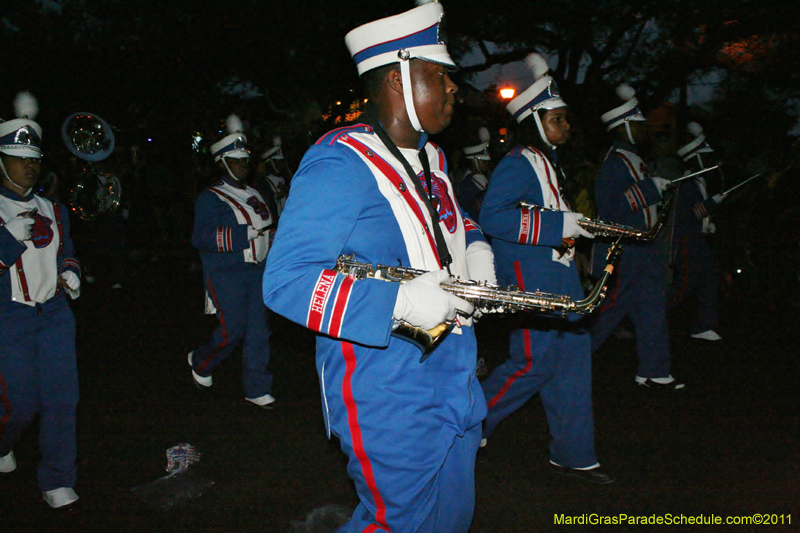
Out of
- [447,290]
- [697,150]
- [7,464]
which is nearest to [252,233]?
[7,464]

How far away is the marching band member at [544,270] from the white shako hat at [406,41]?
1.73m

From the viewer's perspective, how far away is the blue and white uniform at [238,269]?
581 centimetres

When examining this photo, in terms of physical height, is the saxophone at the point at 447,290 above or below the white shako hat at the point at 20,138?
below

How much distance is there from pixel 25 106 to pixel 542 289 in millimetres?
3659

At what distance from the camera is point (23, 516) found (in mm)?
4160

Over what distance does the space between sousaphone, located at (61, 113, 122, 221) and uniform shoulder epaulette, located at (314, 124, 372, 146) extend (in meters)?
4.67

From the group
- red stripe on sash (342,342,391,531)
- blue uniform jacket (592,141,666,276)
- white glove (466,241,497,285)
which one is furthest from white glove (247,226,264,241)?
red stripe on sash (342,342,391,531)

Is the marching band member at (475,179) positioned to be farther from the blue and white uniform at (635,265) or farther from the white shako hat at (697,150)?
the blue and white uniform at (635,265)

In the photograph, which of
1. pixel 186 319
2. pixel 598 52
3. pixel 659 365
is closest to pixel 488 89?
pixel 598 52

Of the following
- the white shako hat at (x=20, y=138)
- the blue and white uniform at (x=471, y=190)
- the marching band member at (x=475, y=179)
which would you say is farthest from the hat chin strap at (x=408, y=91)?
the blue and white uniform at (x=471, y=190)

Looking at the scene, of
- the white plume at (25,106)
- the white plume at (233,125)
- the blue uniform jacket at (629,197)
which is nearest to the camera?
the white plume at (25,106)

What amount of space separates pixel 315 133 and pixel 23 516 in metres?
8.37

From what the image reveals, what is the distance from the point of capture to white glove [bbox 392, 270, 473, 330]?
2180 mm

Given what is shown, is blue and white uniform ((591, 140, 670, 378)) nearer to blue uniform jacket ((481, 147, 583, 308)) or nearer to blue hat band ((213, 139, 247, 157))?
blue uniform jacket ((481, 147, 583, 308))
